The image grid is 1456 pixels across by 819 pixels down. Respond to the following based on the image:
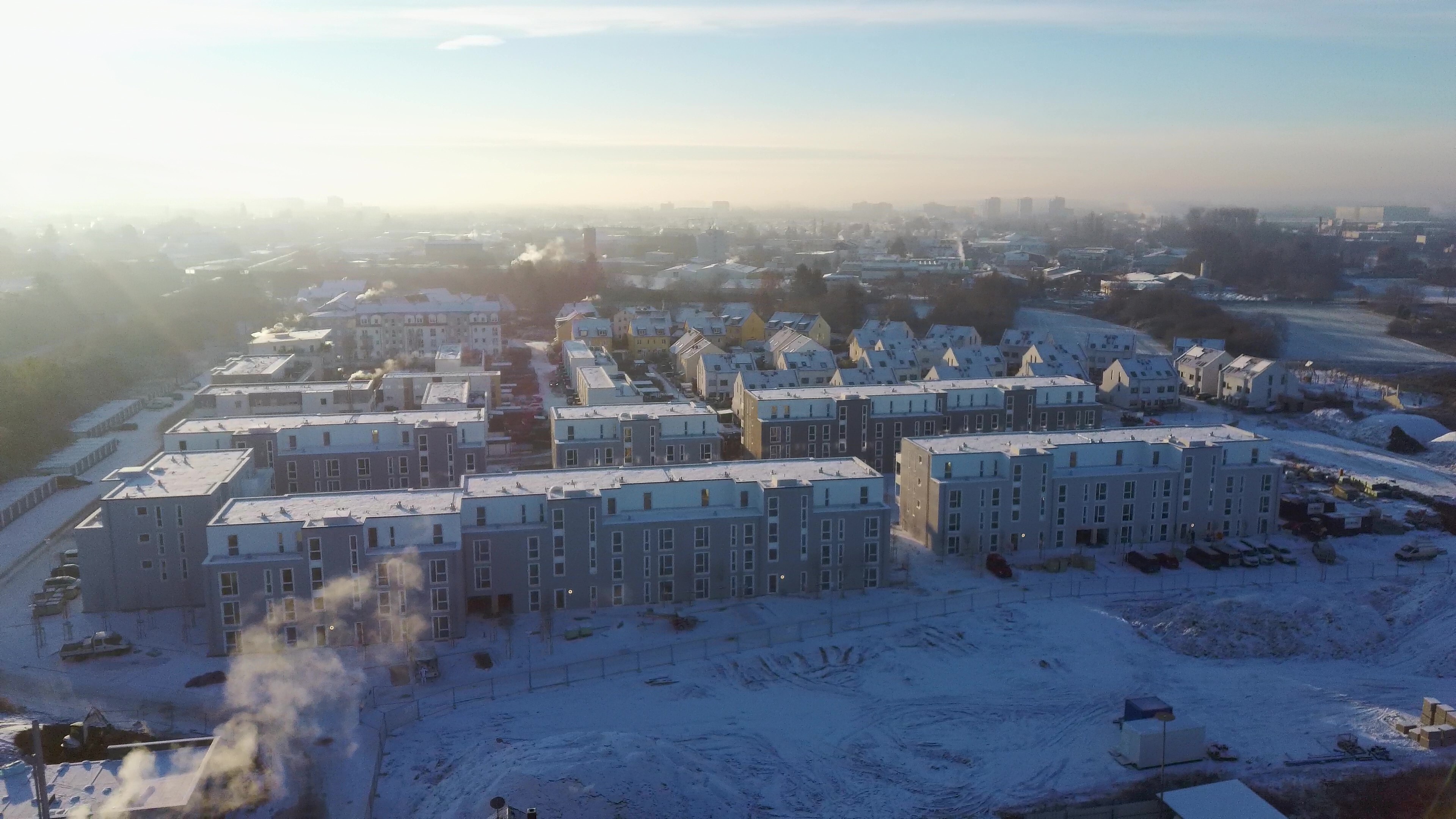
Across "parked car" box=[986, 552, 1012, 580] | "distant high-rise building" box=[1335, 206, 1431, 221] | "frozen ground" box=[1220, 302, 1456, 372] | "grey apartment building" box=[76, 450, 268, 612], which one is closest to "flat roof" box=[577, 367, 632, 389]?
"grey apartment building" box=[76, 450, 268, 612]

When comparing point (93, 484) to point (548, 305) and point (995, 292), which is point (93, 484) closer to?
point (548, 305)

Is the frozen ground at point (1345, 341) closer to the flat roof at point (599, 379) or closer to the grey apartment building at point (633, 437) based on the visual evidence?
the flat roof at point (599, 379)

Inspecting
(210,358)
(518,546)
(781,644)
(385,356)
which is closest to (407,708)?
(518,546)

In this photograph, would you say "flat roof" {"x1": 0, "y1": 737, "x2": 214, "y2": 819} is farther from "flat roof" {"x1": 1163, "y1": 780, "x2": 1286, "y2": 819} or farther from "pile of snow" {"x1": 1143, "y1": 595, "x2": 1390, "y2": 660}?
"pile of snow" {"x1": 1143, "y1": 595, "x2": 1390, "y2": 660}

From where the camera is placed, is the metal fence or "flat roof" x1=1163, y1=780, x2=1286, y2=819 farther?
the metal fence

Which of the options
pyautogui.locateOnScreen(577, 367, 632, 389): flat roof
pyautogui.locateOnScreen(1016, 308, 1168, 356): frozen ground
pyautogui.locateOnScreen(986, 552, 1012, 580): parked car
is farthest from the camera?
pyautogui.locateOnScreen(1016, 308, 1168, 356): frozen ground

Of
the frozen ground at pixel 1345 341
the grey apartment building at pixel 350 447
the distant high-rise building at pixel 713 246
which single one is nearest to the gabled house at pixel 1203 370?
the frozen ground at pixel 1345 341

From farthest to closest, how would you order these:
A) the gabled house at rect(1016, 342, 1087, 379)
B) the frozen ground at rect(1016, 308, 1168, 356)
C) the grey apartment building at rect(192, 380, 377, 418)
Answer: the frozen ground at rect(1016, 308, 1168, 356) < the gabled house at rect(1016, 342, 1087, 379) < the grey apartment building at rect(192, 380, 377, 418)
